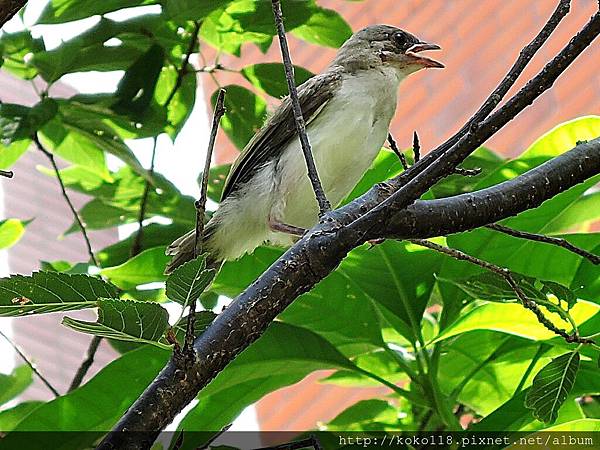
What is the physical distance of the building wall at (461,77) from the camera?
2457 mm

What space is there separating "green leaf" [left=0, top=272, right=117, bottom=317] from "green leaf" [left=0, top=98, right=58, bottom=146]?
550 millimetres

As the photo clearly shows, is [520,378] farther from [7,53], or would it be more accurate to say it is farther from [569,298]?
[7,53]

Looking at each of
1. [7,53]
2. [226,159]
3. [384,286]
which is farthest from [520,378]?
[226,159]

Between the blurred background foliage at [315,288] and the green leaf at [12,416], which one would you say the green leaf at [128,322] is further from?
the green leaf at [12,416]

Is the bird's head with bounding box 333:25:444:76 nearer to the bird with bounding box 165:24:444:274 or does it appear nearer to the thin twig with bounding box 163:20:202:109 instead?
the bird with bounding box 165:24:444:274

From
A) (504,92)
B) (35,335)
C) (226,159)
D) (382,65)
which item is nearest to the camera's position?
(504,92)

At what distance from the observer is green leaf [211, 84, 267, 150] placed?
117 centimetres

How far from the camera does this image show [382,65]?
1304 millimetres

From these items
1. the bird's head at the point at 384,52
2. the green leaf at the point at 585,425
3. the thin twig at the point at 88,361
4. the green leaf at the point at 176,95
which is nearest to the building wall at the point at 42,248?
the bird's head at the point at 384,52

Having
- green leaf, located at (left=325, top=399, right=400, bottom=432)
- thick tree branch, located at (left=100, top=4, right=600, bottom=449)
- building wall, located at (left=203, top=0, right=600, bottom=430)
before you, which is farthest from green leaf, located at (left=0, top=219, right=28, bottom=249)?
building wall, located at (left=203, top=0, right=600, bottom=430)

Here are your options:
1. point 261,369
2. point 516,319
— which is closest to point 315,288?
point 261,369

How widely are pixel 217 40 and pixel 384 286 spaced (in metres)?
0.40

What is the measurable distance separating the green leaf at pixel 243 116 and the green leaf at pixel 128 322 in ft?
2.32

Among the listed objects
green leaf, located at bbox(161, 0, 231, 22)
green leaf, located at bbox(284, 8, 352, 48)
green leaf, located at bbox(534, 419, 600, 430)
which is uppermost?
green leaf, located at bbox(284, 8, 352, 48)
